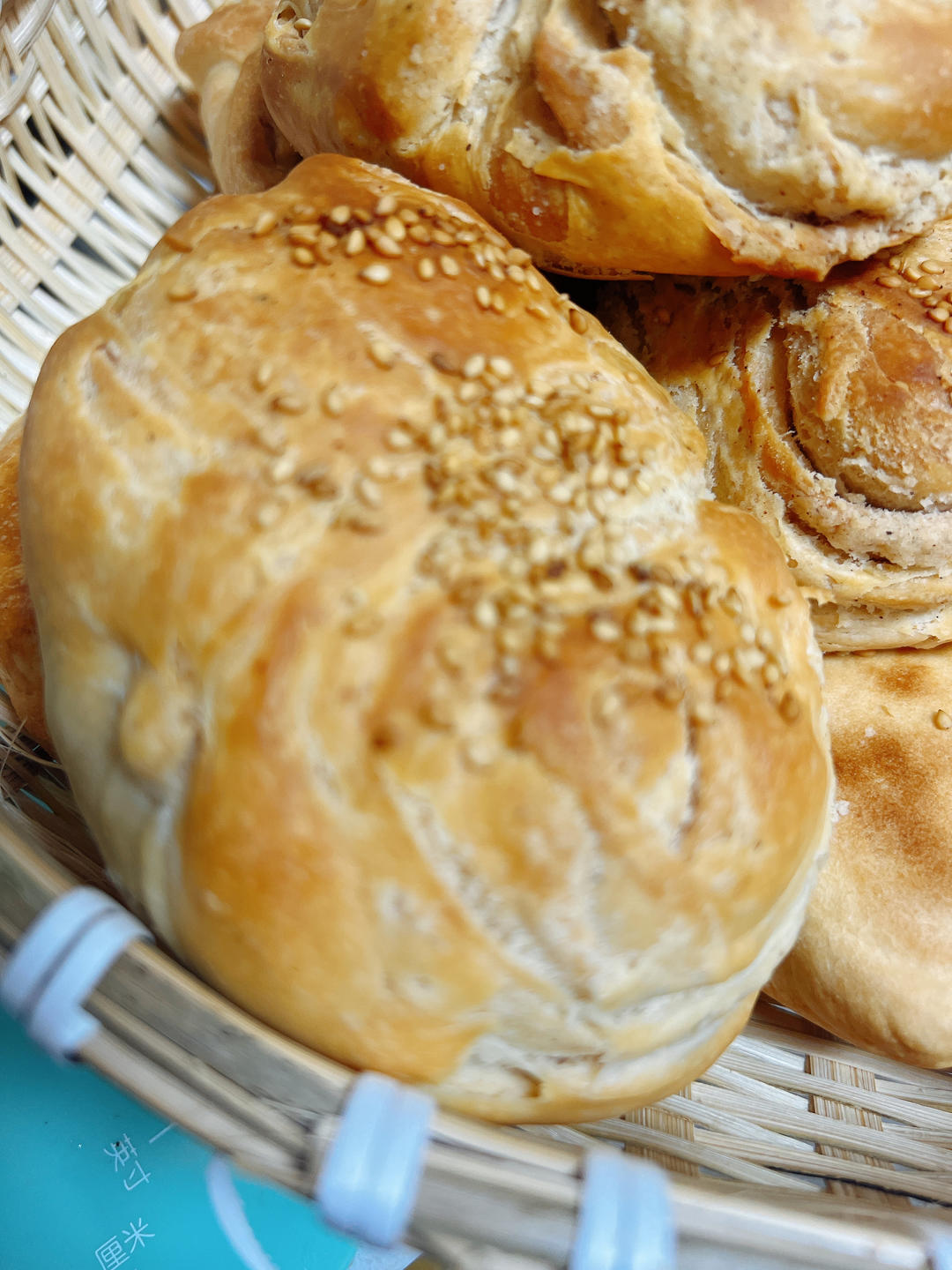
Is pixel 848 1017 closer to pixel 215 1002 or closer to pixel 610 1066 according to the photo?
pixel 610 1066

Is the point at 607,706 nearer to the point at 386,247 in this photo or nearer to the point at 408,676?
the point at 408,676

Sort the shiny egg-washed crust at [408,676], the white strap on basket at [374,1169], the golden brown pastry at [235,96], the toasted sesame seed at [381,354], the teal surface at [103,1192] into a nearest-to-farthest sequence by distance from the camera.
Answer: the white strap on basket at [374,1169] → the shiny egg-washed crust at [408,676] → the toasted sesame seed at [381,354] → the teal surface at [103,1192] → the golden brown pastry at [235,96]

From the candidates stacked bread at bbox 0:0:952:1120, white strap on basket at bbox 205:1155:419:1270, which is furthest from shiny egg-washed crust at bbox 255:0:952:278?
white strap on basket at bbox 205:1155:419:1270

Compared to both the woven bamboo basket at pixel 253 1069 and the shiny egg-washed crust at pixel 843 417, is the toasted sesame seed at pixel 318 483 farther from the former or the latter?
the shiny egg-washed crust at pixel 843 417

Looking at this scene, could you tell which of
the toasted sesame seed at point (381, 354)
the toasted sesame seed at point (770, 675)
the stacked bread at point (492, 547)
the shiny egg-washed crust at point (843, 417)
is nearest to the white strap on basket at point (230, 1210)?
the stacked bread at point (492, 547)

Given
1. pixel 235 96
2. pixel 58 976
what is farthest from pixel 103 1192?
pixel 235 96

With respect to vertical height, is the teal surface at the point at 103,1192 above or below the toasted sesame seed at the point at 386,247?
below
